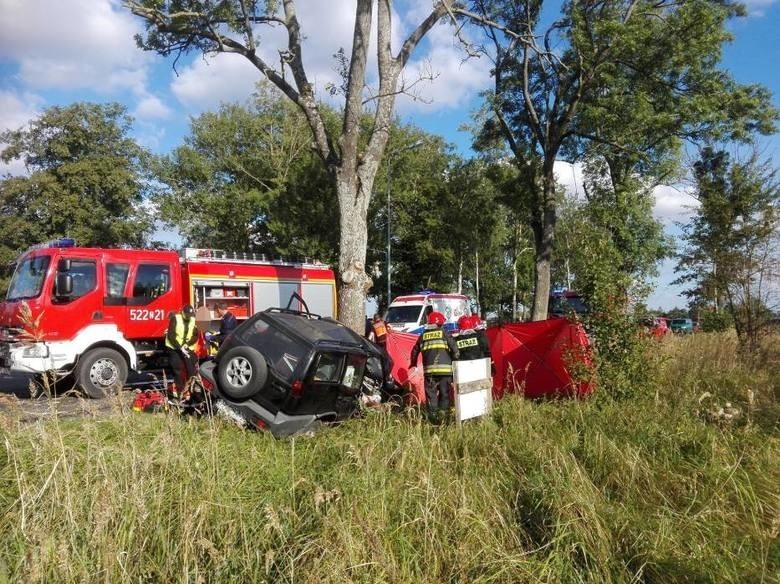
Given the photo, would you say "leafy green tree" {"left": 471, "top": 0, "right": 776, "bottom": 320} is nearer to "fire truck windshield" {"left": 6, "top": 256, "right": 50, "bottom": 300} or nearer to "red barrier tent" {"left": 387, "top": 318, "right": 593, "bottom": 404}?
"red barrier tent" {"left": 387, "top": 318, "right": 593, "bottom": 404}

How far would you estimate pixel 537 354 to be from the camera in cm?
888

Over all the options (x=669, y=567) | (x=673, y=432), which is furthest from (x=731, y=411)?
(x=669, y=567)

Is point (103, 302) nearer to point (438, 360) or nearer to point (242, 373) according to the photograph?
point (242, 373)

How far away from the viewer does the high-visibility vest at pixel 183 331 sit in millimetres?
8609

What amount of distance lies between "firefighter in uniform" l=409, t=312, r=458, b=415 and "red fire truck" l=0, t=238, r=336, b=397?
5107 millimetres

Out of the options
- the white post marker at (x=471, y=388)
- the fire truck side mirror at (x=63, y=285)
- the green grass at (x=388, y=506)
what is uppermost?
the fire truck side mirror at (x=63, y=285)

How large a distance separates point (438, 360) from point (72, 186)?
27.2m

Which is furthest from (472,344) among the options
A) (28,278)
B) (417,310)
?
(417,310)

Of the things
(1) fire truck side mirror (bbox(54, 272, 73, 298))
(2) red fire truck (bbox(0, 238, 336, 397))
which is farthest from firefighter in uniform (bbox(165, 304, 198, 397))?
(1) fire truck side mirror (bbox(54, 272, 73, 298))

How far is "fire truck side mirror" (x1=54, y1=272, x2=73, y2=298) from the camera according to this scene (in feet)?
34.3

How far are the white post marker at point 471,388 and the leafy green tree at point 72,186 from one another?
26473 millimetres

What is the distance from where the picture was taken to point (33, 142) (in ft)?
94.2

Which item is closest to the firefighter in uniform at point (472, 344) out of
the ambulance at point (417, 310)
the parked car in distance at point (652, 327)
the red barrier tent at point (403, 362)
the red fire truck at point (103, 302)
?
the red barrier tent at point (403, 362)

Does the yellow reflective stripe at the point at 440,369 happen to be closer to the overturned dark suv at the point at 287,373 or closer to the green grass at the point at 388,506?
the overturned dark suv at the point at 287,373
